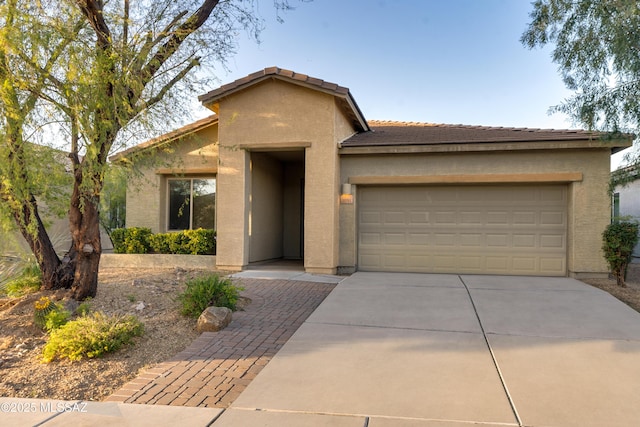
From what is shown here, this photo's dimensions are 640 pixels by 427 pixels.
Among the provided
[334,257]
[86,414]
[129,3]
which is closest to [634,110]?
[334,257]

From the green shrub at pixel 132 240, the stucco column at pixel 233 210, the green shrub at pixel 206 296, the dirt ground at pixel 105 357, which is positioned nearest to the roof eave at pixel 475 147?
the stucco column at pixel 233 210

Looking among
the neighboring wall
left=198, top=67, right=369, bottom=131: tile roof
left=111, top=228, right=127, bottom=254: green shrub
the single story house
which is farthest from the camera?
the neighboring wall

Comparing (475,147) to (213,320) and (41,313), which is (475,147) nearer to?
(213,320)

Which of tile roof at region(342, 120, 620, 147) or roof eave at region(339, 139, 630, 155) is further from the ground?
tile roof at region(342, 120, 620, 147)

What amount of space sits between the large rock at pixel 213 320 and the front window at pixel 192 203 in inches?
276

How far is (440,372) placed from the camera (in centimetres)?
390

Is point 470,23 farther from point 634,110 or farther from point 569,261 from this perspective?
point 569,261

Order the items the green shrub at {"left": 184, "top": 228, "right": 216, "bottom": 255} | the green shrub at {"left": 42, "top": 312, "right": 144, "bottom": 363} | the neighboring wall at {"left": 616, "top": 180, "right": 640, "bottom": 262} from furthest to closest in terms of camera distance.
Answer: the neighboring wall at {"left": 616, "top": 180, "right": 640, "bottom": 262} < the green shrub at {"left": 184, "top": 228, "right": 216, "bottom": 255} < the green shrub at {"left": 42, "top": 312, "right": 144, "bottom": 363}

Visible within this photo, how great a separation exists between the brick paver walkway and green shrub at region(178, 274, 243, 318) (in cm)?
29

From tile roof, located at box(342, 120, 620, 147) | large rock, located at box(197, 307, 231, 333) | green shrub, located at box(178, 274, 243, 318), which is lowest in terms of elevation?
large rock, located at box(197, 307, 231, 333)

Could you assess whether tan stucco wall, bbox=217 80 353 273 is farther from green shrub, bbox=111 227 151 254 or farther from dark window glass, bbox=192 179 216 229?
green shrub, bbox=111 227 151 254

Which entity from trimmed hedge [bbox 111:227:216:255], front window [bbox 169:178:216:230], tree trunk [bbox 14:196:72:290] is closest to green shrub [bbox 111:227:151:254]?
trimmed hedge [bbox 111:227:216:255]

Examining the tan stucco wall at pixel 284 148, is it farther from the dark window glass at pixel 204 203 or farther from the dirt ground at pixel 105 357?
the dirt ground at pixel 105 357

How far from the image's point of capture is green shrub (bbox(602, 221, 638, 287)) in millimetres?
8422
